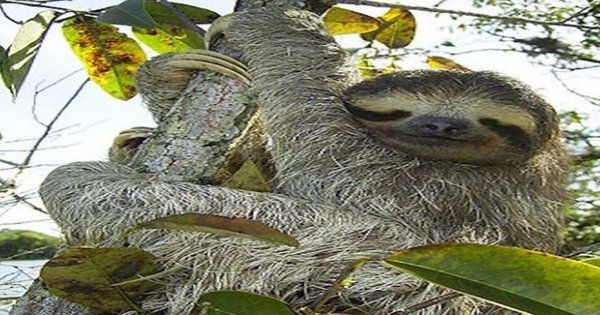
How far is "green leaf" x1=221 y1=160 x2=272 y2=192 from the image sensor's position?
347cm

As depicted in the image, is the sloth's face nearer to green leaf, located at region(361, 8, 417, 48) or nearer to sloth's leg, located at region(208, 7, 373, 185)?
sloth's leg, located at region(208, 7, 373, 185)

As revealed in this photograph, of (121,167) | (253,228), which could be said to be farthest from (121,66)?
(253,228)

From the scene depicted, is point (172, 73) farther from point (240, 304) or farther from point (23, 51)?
point (240, 304)

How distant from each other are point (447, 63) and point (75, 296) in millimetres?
2455

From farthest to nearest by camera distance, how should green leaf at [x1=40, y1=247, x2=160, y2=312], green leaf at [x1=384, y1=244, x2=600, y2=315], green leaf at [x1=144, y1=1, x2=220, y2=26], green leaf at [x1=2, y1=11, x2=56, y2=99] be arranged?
green leaf at [x1=144, y1=1, x2=220, y2=26] → green leaf at [x1=2, y1=11, x2=56, y2=99] → green leaf at [x1=40, y1=247, x2=160, y2=312] → green leaf at [x1=384, y1=244, x2=600, y2=315]

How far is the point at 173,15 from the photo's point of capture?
3.82m

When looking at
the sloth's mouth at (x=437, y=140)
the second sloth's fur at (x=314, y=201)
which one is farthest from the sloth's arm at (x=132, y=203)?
the sloth's mouth at (x=437, y=140)

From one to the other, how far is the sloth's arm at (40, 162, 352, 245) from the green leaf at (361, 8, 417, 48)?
1227 mm

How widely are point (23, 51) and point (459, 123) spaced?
1.89m

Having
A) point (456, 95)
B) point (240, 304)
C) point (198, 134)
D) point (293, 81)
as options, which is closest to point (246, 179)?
point (198, 134)

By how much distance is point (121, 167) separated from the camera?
3525mm

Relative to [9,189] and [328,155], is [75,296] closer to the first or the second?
[328,155]

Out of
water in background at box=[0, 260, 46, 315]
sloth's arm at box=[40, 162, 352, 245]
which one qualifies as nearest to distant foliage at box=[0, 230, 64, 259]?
water in background at box=[0, 260, 46, 315]

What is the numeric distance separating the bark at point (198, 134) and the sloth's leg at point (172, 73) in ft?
0.19
